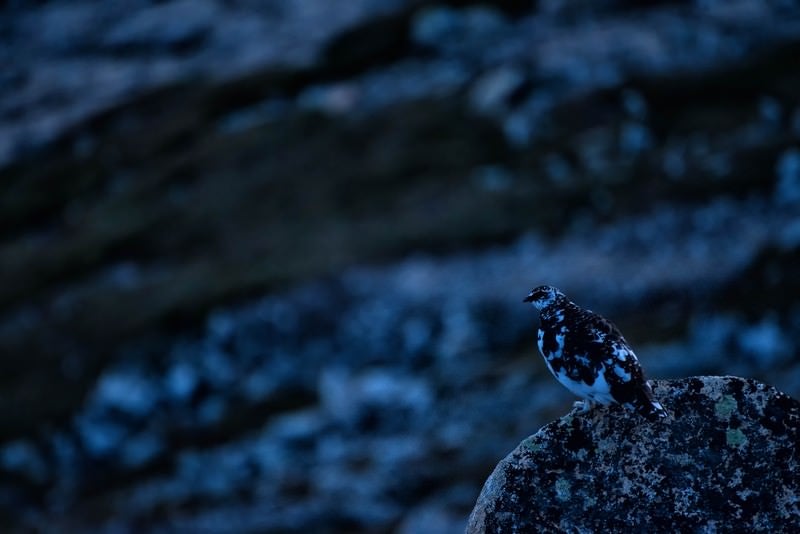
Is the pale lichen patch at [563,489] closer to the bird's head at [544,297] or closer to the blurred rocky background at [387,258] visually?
the bird's head at [544,297]

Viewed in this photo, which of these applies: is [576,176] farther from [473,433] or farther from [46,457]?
[46,457]

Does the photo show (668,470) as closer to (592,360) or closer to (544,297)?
(592,360)

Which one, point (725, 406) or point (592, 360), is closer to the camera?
point (725, 406)

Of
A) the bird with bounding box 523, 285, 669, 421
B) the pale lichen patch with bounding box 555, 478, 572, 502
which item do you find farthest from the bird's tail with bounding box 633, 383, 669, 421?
the pale lichen patch with bounding box 555, 478, 572, 502

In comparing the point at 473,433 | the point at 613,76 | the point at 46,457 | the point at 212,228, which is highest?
the point at 613,76

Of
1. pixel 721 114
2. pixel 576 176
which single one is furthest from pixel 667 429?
pixel 721 114

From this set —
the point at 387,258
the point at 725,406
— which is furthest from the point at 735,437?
the point at 387,258
